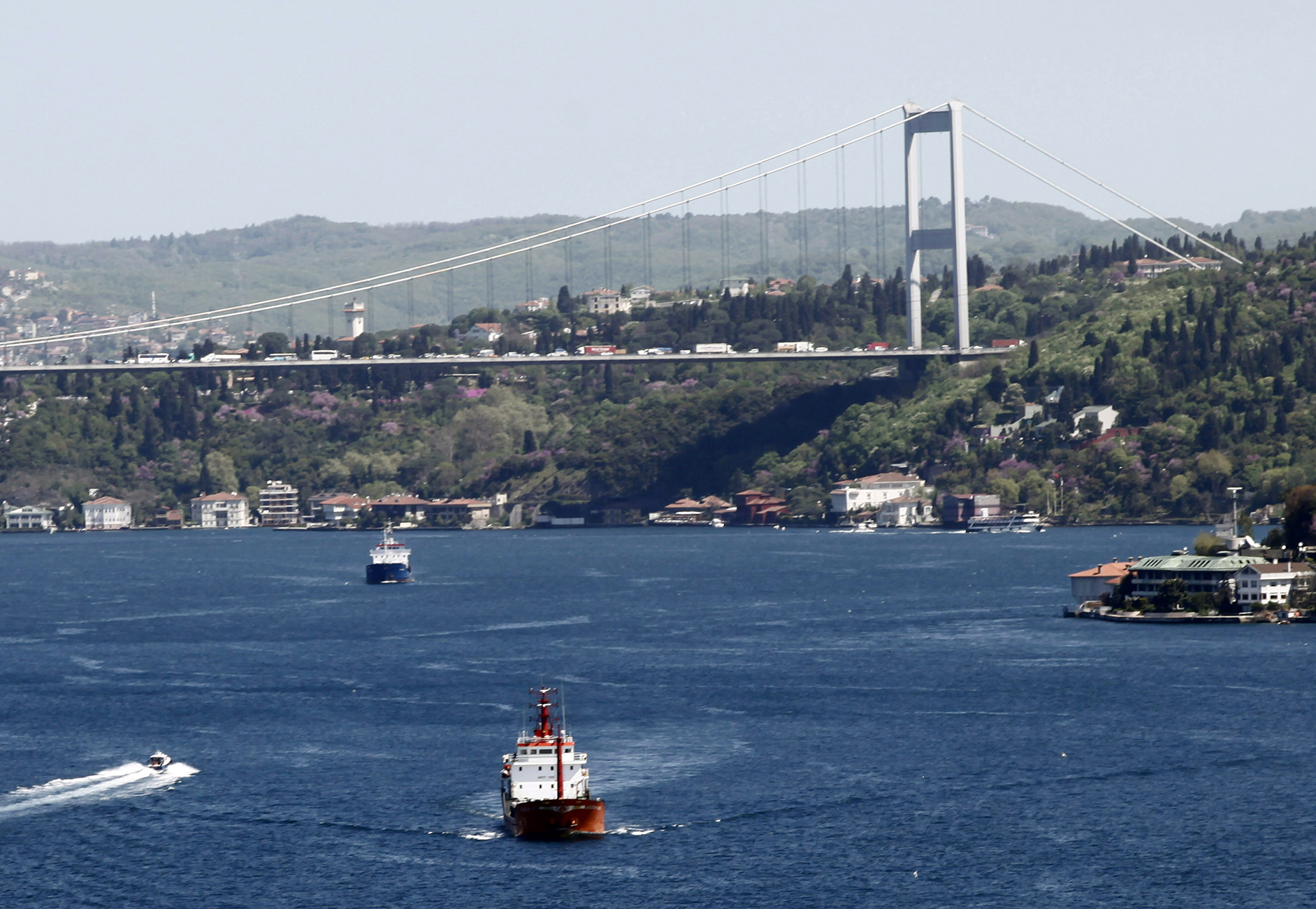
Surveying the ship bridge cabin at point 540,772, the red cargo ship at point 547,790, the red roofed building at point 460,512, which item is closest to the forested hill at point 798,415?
the red roofed building at point 460,512

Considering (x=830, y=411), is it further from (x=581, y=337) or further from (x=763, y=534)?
(x=581, y=337)

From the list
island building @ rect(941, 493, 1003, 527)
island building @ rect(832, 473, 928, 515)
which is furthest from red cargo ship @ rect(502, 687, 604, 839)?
island building @ rect(832, 473, 928, 515)

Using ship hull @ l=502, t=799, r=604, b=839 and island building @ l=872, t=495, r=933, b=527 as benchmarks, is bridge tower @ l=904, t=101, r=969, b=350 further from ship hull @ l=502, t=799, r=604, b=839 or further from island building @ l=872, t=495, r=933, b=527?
ship hull @ l=502, t=799, r=604, b=839

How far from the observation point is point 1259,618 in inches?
2623

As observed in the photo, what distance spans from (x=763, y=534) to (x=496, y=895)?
98.5 meters

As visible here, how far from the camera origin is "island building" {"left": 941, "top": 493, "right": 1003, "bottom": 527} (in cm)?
13038

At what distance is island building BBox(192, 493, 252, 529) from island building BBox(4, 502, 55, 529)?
11.4 m

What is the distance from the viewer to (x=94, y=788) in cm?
4131

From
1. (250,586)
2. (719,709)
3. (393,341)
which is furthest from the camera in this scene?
(393,341)

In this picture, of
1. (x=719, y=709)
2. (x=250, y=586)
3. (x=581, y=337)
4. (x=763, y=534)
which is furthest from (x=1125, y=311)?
(x=719, y=709)

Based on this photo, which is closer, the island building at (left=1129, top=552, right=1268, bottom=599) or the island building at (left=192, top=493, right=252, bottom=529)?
the island building at (left=1129, top=552, right=1268, bottom=599)

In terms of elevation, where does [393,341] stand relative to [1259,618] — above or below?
above

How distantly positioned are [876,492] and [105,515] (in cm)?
6356

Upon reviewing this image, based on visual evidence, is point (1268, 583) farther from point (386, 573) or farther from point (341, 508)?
point (341, 508)
